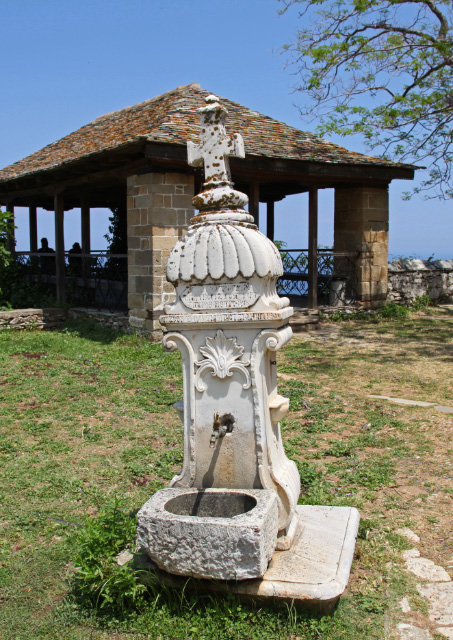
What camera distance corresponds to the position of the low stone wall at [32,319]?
11.2 metres

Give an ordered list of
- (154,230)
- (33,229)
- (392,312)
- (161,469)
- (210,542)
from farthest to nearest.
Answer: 1. (33,229)
2. (392,312)
3. (154,230)
4. (161,469)
5. (210,542)

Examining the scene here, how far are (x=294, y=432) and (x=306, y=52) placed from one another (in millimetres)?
10149

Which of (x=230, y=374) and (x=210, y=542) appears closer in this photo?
(x=210, y=542)

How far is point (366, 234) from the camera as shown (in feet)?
39.0

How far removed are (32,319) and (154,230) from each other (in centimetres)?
395

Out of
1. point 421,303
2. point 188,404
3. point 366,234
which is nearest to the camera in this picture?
point 188,404

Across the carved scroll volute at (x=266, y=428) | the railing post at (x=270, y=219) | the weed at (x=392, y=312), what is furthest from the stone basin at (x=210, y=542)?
the railing post at (x=270, y=219)

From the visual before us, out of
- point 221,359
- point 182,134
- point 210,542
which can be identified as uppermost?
point 182,134

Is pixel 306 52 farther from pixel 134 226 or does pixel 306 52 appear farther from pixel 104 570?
pixel 104 570

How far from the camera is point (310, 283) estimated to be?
1164cm

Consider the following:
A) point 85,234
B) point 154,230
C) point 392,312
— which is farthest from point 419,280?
point 85,234

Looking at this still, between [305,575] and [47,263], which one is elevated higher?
[47,263]

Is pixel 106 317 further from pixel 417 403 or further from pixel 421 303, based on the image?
pixel 421 303

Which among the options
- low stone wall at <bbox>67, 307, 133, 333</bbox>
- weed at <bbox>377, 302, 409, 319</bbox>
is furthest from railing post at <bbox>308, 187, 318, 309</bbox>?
low stone wall at <bbox>67, 307, 133, 333</bbox>
